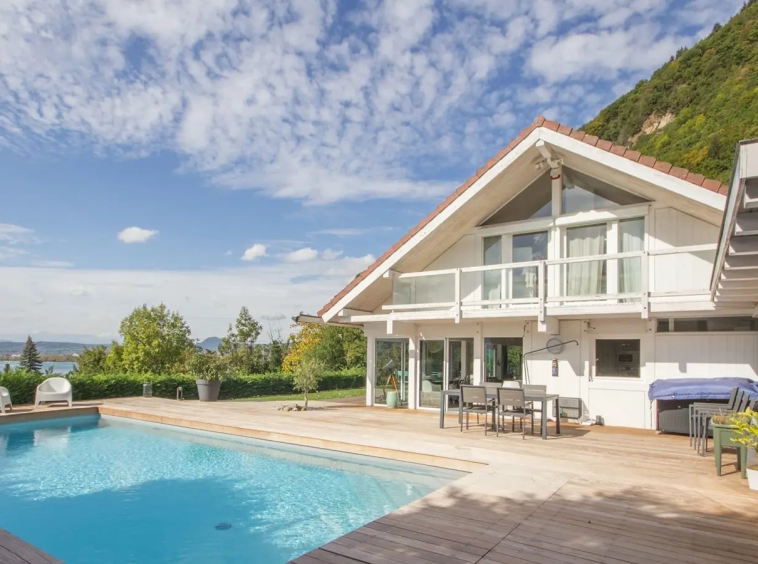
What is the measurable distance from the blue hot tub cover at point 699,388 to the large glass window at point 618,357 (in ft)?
3.93

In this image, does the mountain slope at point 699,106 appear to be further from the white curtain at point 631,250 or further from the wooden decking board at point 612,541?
the wooden decking board at point 612,541

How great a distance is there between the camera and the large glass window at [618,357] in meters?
11.7

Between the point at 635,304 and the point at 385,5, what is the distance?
29.7ft

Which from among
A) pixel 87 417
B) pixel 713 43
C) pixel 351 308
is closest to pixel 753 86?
pixel 713 43

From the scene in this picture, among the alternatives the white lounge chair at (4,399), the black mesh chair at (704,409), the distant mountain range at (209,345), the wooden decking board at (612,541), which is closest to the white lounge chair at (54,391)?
the white lounge chair at (4,399)

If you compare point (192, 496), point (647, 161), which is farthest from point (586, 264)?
point (192, 496)

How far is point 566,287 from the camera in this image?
12.1 metres

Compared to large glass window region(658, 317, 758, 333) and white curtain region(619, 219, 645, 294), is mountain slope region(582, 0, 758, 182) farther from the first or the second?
large glass window region(658, 317, 758, 333)

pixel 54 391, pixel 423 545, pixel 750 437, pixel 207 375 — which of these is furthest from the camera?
pixel 207 375

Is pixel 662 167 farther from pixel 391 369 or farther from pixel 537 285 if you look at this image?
pixel 391 369

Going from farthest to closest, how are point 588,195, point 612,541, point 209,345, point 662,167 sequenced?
point 209,345 → point 588,195 → point 662,167 → point 612,541

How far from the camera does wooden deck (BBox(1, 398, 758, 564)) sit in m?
4.54

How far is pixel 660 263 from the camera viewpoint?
37.2 feet

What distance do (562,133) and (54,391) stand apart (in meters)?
15.6
